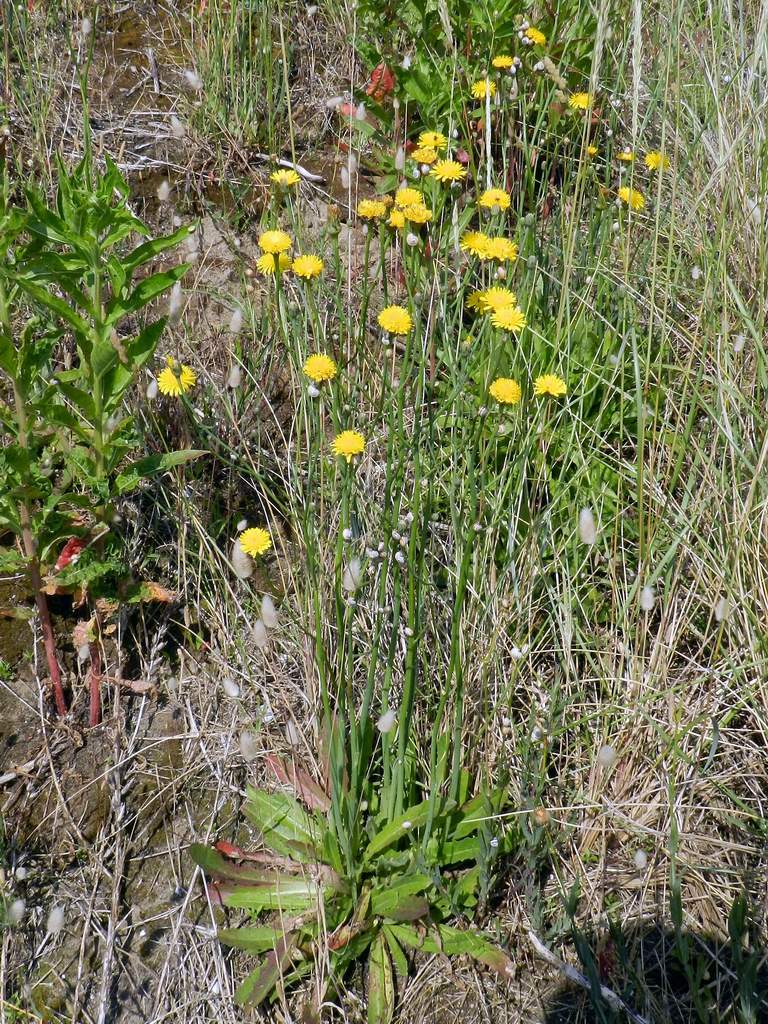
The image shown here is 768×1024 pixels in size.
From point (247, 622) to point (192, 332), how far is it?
3.00 ft

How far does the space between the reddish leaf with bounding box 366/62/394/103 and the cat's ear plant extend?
1.20m

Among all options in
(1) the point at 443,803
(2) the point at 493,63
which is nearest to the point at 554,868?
(1) the point at 443,803

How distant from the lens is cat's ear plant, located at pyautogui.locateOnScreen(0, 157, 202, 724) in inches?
60.3

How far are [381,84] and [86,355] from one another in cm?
144

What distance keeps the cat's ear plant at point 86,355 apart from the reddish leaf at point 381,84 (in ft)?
3.94

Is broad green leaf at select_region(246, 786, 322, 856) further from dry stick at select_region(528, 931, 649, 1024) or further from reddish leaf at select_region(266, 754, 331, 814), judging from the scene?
dry stick at select_region(528, 931, 649, 1024)

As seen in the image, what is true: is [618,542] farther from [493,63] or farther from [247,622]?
[493,63]

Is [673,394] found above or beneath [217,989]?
above

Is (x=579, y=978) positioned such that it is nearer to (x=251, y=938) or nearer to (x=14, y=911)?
(x=251, y=938)

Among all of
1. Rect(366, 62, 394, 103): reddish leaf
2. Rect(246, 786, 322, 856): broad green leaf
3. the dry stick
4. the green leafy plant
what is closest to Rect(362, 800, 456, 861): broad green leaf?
the green leafy plant

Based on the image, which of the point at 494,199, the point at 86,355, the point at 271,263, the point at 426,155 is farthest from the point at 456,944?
the point at 426,155

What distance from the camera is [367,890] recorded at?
→ 1519 mm

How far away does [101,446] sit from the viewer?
1667 mm

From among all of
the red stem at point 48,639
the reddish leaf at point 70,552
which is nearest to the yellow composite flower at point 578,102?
the reddish leaf at point 70,552
